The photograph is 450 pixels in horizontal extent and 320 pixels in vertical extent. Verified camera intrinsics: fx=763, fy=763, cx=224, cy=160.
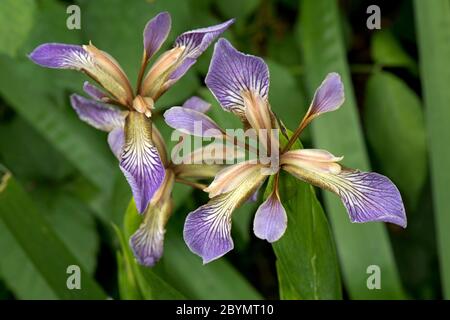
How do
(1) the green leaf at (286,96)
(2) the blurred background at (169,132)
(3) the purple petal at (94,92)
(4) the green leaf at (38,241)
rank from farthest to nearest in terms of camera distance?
1. (1) the green leaf at (286,96)
2. (2) the blurred background at (169,132)
3. (4) the green leaf at (38,241)
4. (3) the purple petal at (94,92)

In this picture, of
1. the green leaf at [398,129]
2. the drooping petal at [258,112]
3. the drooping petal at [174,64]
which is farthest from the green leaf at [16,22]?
the green leaf at [398,129]

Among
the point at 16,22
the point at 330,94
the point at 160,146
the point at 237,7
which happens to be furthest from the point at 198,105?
the point at 237,7

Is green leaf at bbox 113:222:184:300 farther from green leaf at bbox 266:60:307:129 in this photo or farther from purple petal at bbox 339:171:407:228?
green leaf at bbox 266:60:307:129

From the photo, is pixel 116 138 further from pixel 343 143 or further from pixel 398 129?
pixel 398 129

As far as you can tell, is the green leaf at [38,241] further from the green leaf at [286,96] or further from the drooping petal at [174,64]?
the green leaf at [286,96]

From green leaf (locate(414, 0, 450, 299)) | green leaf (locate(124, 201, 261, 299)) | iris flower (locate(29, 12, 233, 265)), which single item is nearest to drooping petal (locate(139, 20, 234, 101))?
iris flower (locate(29, 12, 233, 265))

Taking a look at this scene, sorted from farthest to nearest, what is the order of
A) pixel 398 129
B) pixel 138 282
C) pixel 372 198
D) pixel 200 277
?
pixel 398 129, pixel 200 277, pixel 138 282, pixel 372 198

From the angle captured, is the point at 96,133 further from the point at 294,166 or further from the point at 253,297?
the point at 294,166
